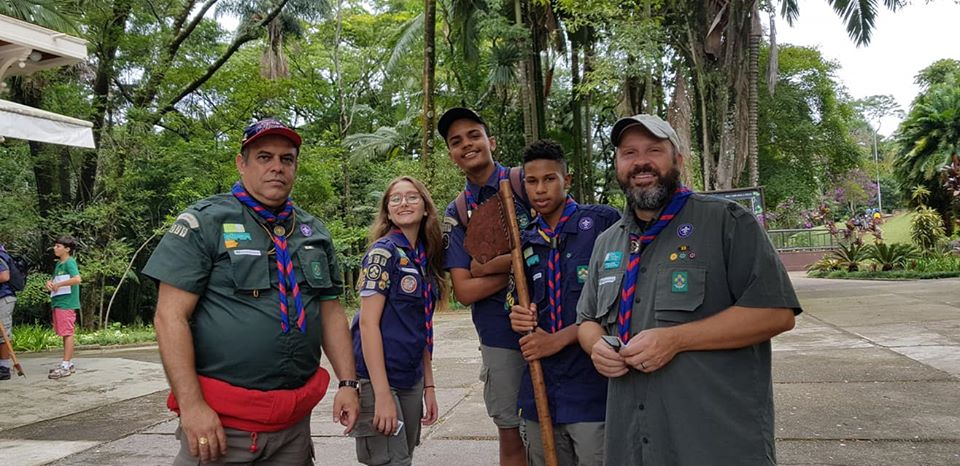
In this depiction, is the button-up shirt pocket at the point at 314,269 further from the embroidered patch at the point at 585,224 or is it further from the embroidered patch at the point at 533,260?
the embroidered patch at the point at 585,224

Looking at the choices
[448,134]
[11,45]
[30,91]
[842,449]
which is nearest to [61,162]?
[30,91]

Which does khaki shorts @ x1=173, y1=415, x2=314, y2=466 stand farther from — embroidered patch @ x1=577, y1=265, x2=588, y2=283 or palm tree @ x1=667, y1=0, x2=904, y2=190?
palm tree @ x1=667, y1=0, x2=904, y2=190

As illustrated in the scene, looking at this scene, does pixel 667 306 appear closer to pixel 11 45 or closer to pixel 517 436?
pixel 517 436

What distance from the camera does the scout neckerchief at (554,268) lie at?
2.87m

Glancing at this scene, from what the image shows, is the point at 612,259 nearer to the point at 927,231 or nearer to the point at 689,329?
the point at 689,329

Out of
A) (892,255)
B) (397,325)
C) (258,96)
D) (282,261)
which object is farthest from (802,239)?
(282,261)

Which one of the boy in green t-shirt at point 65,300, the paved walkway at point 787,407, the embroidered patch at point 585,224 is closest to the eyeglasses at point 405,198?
the embroidered patch at point 585,224

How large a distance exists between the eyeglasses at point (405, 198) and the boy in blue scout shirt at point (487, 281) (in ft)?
0.70

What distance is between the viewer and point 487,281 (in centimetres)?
307

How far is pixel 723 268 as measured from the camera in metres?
2.18

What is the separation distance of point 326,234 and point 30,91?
16.2 meters

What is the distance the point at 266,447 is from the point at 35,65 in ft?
24.7

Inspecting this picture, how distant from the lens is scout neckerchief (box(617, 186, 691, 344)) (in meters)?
2.31

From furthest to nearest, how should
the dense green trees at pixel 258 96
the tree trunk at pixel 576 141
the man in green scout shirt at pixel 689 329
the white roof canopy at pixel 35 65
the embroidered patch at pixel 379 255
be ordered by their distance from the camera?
the tree trunk at pixel 576 141
the dense green trees at pixel 258 96
the white roof canopy at pixel 35 65
the embroidered patch at pixel 379 255
the man in green scout shirt at pixel 689 329
